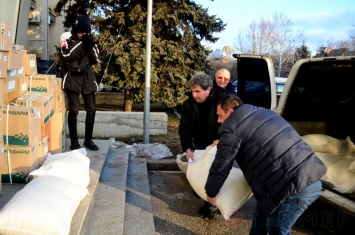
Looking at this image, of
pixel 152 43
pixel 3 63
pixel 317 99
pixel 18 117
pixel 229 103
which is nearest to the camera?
pixel 229 103

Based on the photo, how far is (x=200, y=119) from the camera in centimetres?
403

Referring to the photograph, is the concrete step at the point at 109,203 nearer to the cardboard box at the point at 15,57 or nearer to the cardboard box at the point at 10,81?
the cardboard box at the point at 10,81

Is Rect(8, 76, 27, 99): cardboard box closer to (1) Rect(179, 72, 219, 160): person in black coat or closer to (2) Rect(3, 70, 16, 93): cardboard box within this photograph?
(2) Rect(3, 70, 16, 93): cardboard box

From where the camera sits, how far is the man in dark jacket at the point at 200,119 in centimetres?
381

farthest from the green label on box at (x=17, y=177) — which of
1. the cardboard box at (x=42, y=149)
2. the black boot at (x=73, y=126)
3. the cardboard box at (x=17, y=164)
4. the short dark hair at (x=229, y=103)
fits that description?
the short dark hair at (x=229, y=103)

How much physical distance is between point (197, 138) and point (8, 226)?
8.17ft

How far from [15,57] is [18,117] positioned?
2.00 ft

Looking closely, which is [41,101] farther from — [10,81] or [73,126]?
[73,126]

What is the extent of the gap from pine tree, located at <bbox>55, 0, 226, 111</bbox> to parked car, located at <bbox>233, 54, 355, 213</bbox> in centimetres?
454

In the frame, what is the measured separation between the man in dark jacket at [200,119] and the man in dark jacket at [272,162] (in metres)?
1.27

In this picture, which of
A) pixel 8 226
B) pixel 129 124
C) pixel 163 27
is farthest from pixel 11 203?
pixel 163 27

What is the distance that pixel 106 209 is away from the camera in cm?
335

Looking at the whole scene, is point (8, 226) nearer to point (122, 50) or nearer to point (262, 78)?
point (262, 78)

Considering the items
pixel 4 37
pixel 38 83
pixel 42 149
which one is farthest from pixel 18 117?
pixel 38 83
